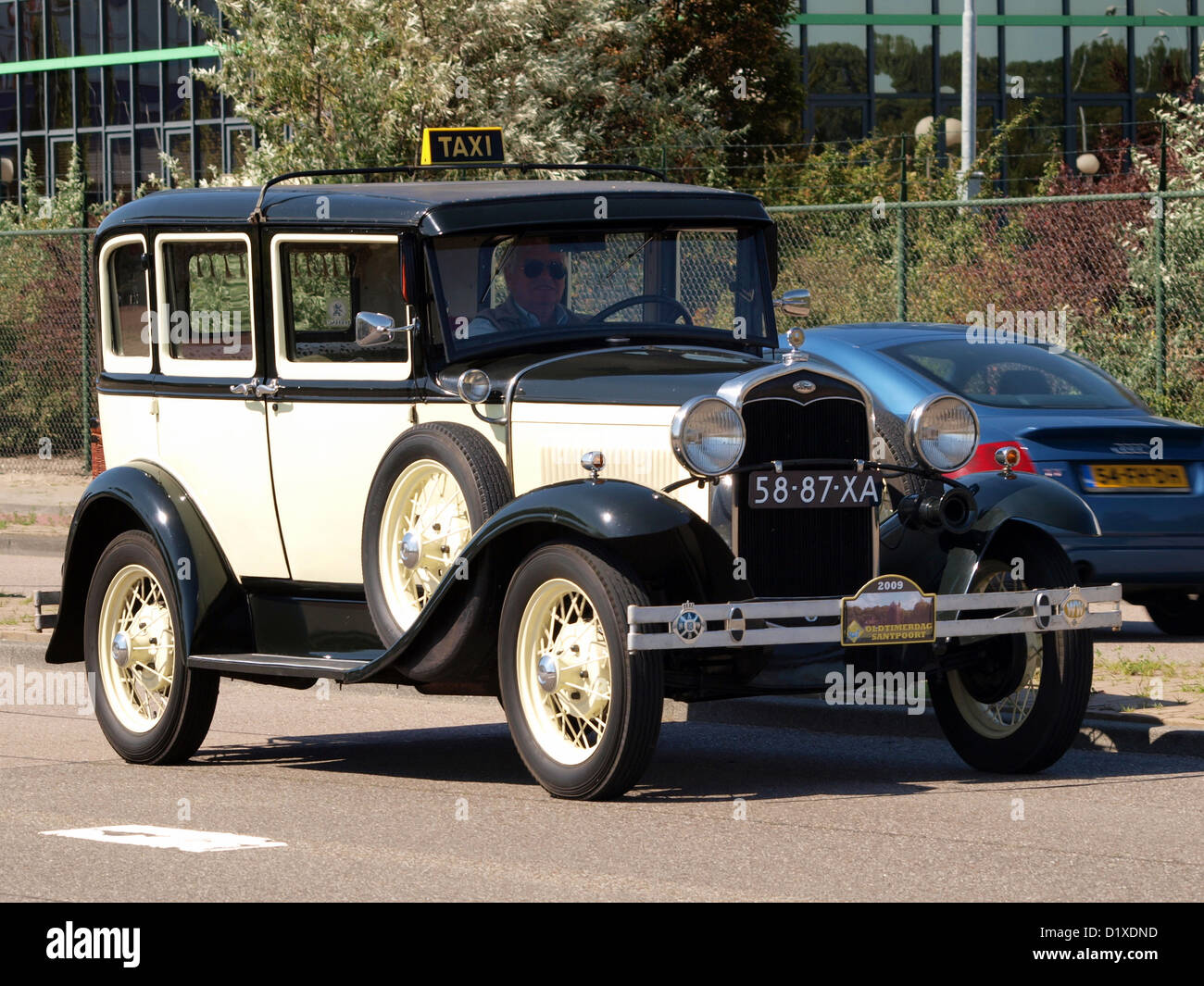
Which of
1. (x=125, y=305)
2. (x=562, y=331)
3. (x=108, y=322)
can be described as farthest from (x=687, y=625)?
(x=108, y=322)

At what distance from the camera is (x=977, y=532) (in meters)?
8.24

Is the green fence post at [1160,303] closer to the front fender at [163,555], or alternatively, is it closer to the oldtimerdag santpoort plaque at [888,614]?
the oldtimerdag santpoort plaque at [888,614]

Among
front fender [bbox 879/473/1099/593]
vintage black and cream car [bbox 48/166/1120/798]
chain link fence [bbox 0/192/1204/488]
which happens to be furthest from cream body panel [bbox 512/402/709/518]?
chain link fence [bbox 0/192/1204/488]

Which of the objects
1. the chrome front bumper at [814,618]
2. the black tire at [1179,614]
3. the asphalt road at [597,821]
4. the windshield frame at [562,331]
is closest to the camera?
the asphalt road at [597,821]

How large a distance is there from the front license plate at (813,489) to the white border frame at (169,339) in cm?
258

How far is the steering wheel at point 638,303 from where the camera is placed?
29.2 ft

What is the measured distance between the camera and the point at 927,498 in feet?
27.1

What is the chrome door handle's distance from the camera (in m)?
9.19

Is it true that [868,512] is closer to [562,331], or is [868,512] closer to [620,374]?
[620,374]

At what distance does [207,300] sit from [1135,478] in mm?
5155

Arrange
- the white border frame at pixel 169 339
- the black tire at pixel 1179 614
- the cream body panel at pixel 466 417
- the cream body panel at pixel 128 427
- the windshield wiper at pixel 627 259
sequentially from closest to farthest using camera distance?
the cream body panel at pixel 466 417 → the windshield wiper at pixel 627 259 → the white border frame at pixel 169 339 → the cream body panel at pixel 128 427 → the black tire at pixel 1179 614

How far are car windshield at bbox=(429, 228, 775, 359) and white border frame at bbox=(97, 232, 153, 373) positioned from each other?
1869 millimetres
